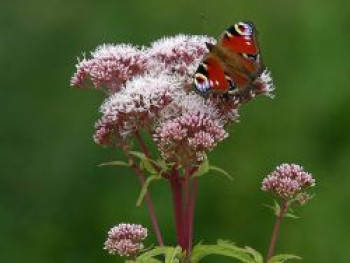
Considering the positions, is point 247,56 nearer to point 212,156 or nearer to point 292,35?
point 212,156

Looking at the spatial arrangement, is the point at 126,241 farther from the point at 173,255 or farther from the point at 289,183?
the point at 289,183

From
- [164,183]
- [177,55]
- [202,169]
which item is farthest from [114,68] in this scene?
[164,183]

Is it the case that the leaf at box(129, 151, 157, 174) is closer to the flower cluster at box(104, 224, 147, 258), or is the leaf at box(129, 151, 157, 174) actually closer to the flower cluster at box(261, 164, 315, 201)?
the flower cluster at box(104, 224, 147, 258)

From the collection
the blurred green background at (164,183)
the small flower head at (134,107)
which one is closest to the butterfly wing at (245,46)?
the small flower head at (134,107)

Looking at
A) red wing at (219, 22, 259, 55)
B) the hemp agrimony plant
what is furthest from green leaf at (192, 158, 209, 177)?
red wing at (219, 22, 259, 55)

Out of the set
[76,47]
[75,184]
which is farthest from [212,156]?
[76,47]

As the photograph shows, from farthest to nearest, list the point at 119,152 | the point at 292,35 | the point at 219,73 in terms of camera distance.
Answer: the point at 292,35 → the point at 119,152 → the point at 219,73
